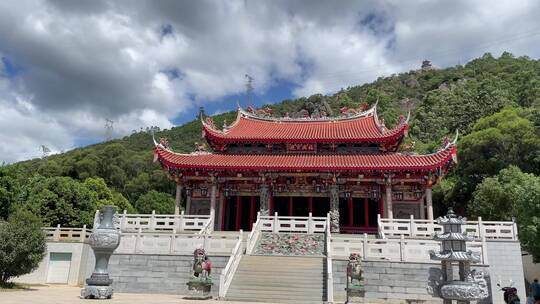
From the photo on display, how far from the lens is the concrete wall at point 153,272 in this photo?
1680cm

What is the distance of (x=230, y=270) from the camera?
15234 millimetres

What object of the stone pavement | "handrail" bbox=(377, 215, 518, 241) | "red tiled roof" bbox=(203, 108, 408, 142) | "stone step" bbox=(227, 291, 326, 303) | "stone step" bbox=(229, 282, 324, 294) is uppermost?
"red tiled roof" bbox=(203, 108, 408, 142)

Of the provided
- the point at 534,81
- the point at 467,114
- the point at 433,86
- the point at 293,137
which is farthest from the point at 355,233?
the point at 433,86

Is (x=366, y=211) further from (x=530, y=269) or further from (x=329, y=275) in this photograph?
(x=530, y=269)

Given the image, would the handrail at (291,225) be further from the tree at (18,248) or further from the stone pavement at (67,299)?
the tree at (18,248)

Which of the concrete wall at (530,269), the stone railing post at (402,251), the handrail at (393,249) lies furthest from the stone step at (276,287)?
the concrete wall at (530,269)

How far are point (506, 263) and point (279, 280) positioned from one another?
377 inches

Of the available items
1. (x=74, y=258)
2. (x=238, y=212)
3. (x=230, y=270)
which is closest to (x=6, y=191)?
(x=74, y=258)

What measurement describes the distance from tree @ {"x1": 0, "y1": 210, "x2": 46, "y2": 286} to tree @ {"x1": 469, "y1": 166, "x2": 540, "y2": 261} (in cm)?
2381

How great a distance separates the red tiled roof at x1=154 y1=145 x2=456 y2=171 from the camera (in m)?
21.9

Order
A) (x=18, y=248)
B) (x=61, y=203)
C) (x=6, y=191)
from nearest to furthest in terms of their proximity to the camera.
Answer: (x=18, y=248), (x=6, y=191), (x=61, y=203)

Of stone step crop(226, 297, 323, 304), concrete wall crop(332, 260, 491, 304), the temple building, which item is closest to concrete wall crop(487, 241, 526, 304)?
concrete wall crop(332, 260, 491, 304)

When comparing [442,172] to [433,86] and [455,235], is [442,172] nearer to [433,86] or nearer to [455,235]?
[455,235]

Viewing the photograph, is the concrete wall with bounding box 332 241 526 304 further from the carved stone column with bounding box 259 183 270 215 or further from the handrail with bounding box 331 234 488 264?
the carved stone column with bounding box 259 183 270 215
